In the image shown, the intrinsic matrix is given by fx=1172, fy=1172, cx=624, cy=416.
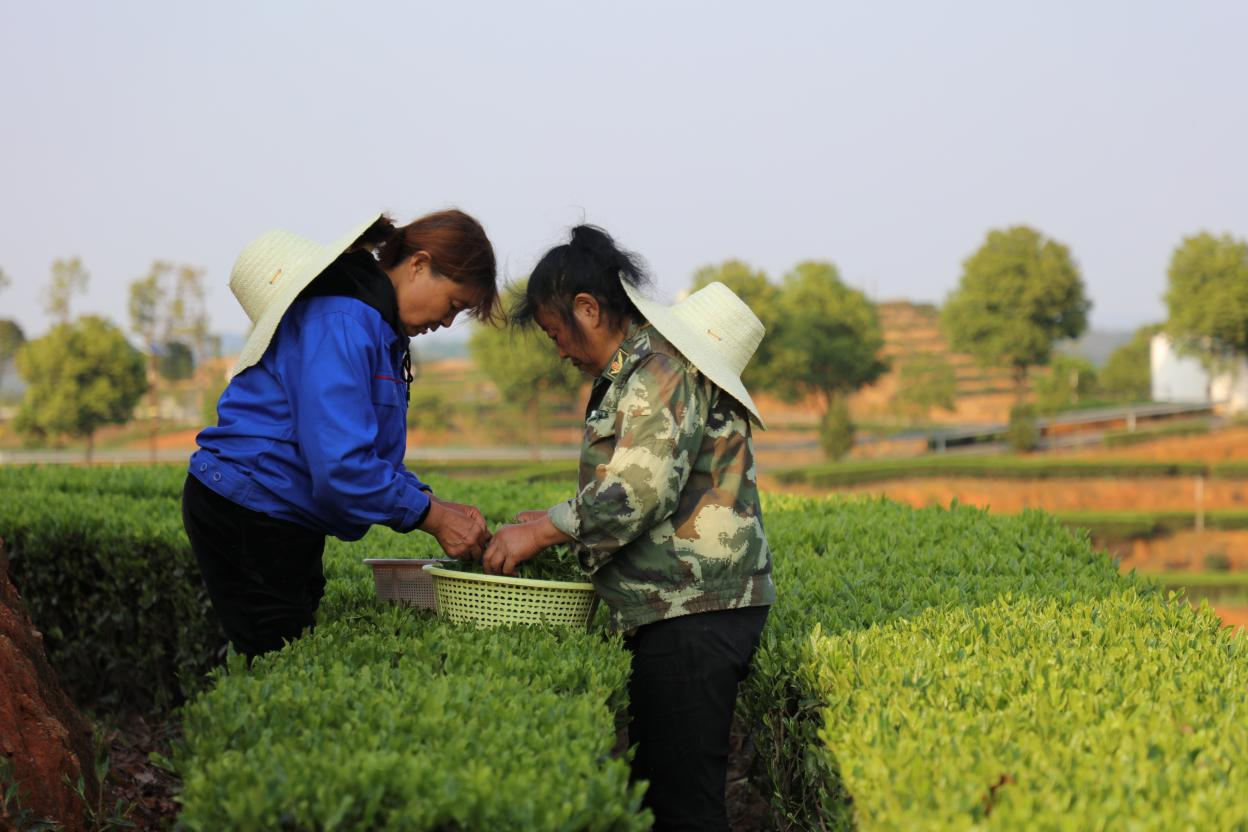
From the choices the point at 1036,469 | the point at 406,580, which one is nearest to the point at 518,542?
the point at 406,580

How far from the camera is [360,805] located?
83.5 inches

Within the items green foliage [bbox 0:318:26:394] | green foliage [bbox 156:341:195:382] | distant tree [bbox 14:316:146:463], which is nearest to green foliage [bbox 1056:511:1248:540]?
distant tree [bbox 14:316:146:463]

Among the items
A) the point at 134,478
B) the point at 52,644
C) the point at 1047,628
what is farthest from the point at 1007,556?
the point at 134,478

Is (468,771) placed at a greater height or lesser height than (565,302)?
lesser

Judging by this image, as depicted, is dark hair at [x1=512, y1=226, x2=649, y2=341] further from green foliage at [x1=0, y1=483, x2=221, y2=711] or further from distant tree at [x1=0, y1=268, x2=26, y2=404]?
distant tree at [x1=0, y1=268, x2=26, y2=404]

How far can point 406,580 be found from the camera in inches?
143

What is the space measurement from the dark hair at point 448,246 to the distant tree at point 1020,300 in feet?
158

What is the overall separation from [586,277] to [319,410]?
2.54ft

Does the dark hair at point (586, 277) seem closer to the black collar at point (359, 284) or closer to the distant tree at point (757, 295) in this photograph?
the black collar at point (359, 284)

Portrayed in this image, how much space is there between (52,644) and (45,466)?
3876mm

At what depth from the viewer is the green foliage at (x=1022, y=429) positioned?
131 feet

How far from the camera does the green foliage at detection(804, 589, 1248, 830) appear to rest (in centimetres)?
212

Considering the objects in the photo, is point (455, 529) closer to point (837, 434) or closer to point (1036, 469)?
point (1036, 469)

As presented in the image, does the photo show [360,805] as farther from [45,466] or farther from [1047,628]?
[45,466]
